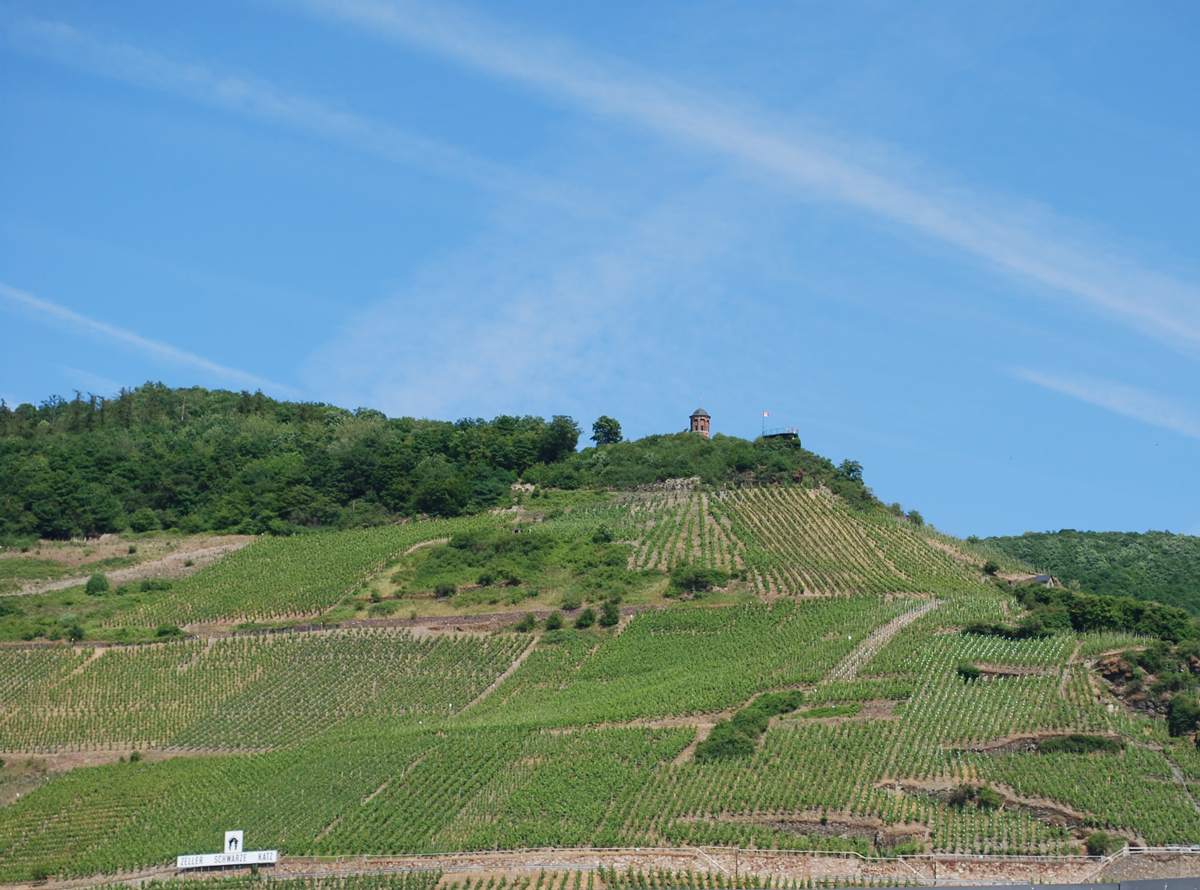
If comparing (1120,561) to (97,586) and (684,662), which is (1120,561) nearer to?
(684,662)

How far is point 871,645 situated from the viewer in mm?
66875

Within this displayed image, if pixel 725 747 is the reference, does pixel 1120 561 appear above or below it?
above

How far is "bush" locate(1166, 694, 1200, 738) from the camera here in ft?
180

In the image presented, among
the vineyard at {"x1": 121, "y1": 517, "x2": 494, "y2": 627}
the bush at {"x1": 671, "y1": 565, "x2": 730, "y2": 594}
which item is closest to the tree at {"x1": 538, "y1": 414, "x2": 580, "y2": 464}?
the vineyard at {"x1": 121, "y1": 517, "x2": 494, "y2": 627}

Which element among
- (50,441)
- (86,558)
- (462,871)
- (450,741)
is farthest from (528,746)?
(50,441)

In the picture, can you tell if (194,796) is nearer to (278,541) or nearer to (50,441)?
(278,541)

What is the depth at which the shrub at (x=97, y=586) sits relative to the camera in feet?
286

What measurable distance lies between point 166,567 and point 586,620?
33426mm

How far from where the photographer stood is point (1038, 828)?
48.1 metres

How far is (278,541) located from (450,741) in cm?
4083

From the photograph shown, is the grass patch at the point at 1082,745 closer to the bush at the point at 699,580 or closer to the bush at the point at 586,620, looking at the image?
the bush at the point at 699,580

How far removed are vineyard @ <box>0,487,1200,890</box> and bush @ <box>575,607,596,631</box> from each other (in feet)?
2.19

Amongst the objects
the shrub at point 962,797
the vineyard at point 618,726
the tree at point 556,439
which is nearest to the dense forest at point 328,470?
the tree at point 556,439

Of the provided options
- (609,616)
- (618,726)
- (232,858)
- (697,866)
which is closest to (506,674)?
(609,616)
